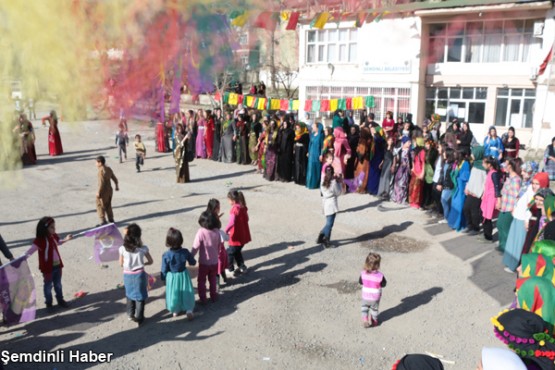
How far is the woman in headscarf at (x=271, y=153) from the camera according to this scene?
14.4 meters

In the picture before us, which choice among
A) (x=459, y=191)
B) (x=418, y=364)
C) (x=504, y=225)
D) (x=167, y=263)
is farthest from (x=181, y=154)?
(x=418, y=364)

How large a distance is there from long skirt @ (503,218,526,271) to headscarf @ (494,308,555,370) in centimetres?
442

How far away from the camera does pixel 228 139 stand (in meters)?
17.0

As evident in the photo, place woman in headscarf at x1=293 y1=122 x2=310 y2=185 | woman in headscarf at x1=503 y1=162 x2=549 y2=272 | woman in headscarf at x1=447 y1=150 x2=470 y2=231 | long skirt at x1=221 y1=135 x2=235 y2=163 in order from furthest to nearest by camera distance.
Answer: long skirt at x1=221 y1=135 x2=235 y2=163, woman in headscarf at x1=293 y1=122 x2=310 y2=185, woman in headscarf at x1=447 y1=150 x2=470 y2=231, woman in headscarf at x1=503 y1=162 x2=549 y2=272

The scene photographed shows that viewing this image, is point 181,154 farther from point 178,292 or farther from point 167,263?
point 178,292

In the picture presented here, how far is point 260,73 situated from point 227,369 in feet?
81.9

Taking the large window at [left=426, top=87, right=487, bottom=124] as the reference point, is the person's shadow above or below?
below

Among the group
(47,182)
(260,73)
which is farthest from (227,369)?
(260,73)

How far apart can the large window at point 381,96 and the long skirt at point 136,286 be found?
1981cm

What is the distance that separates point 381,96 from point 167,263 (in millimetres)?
20111

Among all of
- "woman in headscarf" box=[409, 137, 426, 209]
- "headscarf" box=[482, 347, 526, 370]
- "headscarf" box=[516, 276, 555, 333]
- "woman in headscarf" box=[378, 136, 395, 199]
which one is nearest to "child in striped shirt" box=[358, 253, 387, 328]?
"headscarf" box=[516, 276, 555, 333]

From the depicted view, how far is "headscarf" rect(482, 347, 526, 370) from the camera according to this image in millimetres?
2855

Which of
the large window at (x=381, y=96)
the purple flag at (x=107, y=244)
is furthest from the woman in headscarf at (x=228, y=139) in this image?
the large window at (x=381, y=96)

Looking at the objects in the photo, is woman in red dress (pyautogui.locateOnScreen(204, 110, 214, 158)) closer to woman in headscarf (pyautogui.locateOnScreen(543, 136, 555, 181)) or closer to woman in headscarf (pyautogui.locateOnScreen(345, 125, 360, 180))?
woman in headscarf (pyautogui.locateOnScreen(345, 125, 360, 180))
